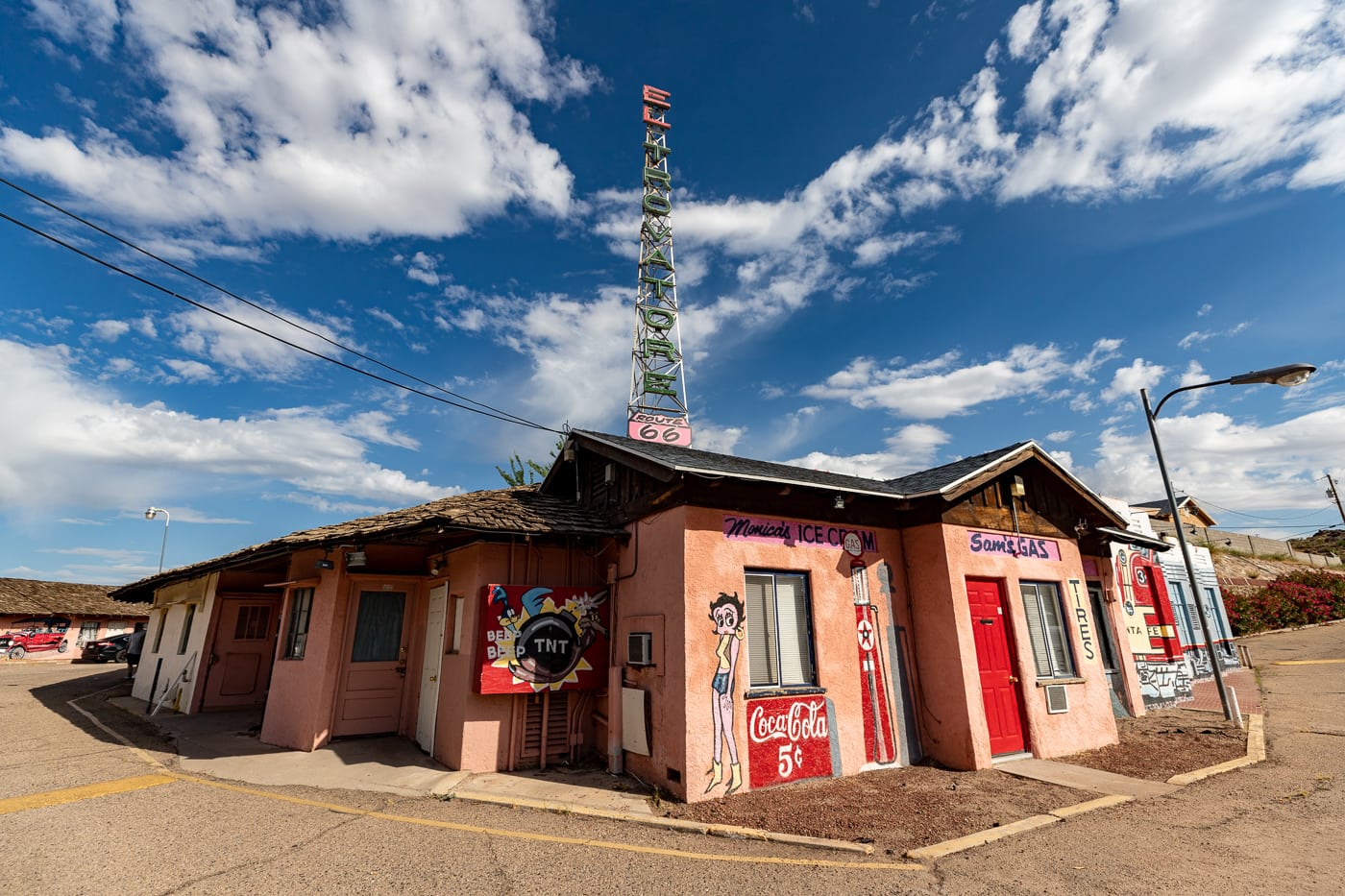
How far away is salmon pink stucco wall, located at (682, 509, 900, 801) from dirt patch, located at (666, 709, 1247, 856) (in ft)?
1.22

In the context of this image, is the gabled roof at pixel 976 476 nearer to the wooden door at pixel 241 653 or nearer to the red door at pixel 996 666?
the red door at pixel 996 666

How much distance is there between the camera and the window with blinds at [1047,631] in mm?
9938

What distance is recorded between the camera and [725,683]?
7590 millimetres

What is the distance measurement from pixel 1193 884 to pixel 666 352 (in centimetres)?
1851

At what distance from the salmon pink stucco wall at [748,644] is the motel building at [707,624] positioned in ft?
0.10

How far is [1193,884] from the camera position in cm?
480

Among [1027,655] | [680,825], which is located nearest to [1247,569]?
[1027,655]

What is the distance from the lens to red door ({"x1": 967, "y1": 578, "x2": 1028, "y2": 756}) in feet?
29.6

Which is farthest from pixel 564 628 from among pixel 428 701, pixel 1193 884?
pixel 1193 884

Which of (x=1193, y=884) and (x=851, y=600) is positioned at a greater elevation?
(x=851, y=600)

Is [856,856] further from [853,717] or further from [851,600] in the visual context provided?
[851,600]

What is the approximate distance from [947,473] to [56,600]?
153 feet

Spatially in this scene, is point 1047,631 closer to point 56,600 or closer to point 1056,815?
point 1056,815

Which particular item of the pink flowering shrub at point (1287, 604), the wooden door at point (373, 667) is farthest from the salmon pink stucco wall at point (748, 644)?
the pink flowering shrub at point (1287, 604)
